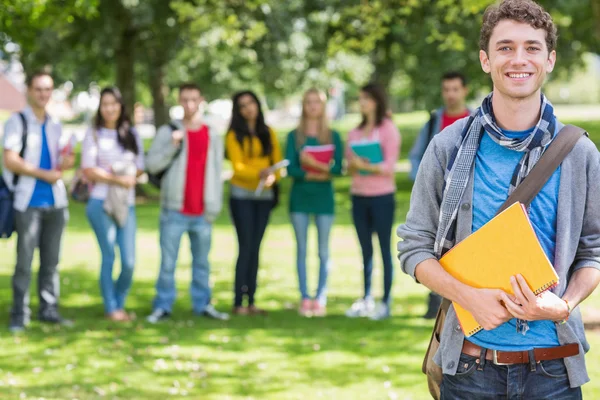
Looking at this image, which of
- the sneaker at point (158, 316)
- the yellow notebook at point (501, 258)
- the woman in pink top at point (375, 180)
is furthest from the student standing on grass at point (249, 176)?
the yellow notebook at point (501, 258)

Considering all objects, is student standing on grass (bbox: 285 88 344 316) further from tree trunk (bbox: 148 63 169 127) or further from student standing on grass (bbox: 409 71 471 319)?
tree trunk (bbox: 148 63 169 127)

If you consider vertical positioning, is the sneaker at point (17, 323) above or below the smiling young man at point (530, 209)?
below

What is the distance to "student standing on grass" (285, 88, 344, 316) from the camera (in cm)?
958

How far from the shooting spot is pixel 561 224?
301 cm

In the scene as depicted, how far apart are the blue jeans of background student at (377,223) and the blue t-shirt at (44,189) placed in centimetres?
288

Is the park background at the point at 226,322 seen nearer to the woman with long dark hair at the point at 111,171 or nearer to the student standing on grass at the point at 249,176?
the woman with long dark hair at the point at 111,171

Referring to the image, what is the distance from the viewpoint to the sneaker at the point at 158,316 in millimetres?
9383

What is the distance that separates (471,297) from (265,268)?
34.8ft

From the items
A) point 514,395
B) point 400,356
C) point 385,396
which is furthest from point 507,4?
point 400,356

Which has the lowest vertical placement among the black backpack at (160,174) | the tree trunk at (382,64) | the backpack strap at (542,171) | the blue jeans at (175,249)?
the blue jeans at (175,249)

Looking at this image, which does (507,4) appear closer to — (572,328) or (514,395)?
(572,328)

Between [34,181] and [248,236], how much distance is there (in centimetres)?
219

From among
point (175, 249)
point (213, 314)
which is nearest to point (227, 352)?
point (213, 314)

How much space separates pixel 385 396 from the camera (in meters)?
6.68
